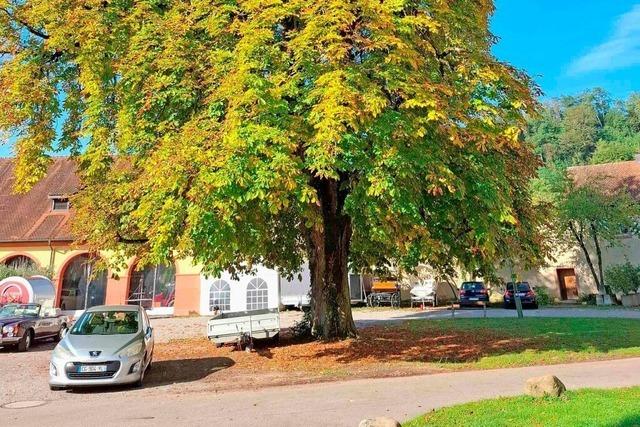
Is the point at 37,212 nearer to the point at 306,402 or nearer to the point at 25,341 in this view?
the point at 25,341

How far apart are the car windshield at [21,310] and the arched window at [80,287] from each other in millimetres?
12031

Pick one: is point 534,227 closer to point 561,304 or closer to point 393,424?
point 393,424

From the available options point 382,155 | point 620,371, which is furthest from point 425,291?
point 382,155

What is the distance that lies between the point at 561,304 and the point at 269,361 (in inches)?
991

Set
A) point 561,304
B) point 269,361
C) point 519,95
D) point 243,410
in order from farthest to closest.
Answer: point 561,304 < point 269,361 < point 519,95 < point 243,410

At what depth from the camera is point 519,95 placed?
987 centimetres

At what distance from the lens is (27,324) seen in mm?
15453

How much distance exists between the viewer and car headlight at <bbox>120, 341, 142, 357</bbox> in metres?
9.35

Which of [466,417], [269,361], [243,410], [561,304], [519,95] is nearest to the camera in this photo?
[466,417]

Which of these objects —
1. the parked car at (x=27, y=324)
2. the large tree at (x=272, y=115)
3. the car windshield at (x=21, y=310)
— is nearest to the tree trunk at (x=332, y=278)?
the large tree at (x=272, y=115)

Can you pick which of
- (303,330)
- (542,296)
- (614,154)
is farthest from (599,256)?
(614,154)

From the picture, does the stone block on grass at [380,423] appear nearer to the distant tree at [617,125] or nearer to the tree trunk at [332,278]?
the tree trunk at [332,278]

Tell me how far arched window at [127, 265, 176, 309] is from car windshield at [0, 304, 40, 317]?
1155cm

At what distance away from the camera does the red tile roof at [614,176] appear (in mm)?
31653
